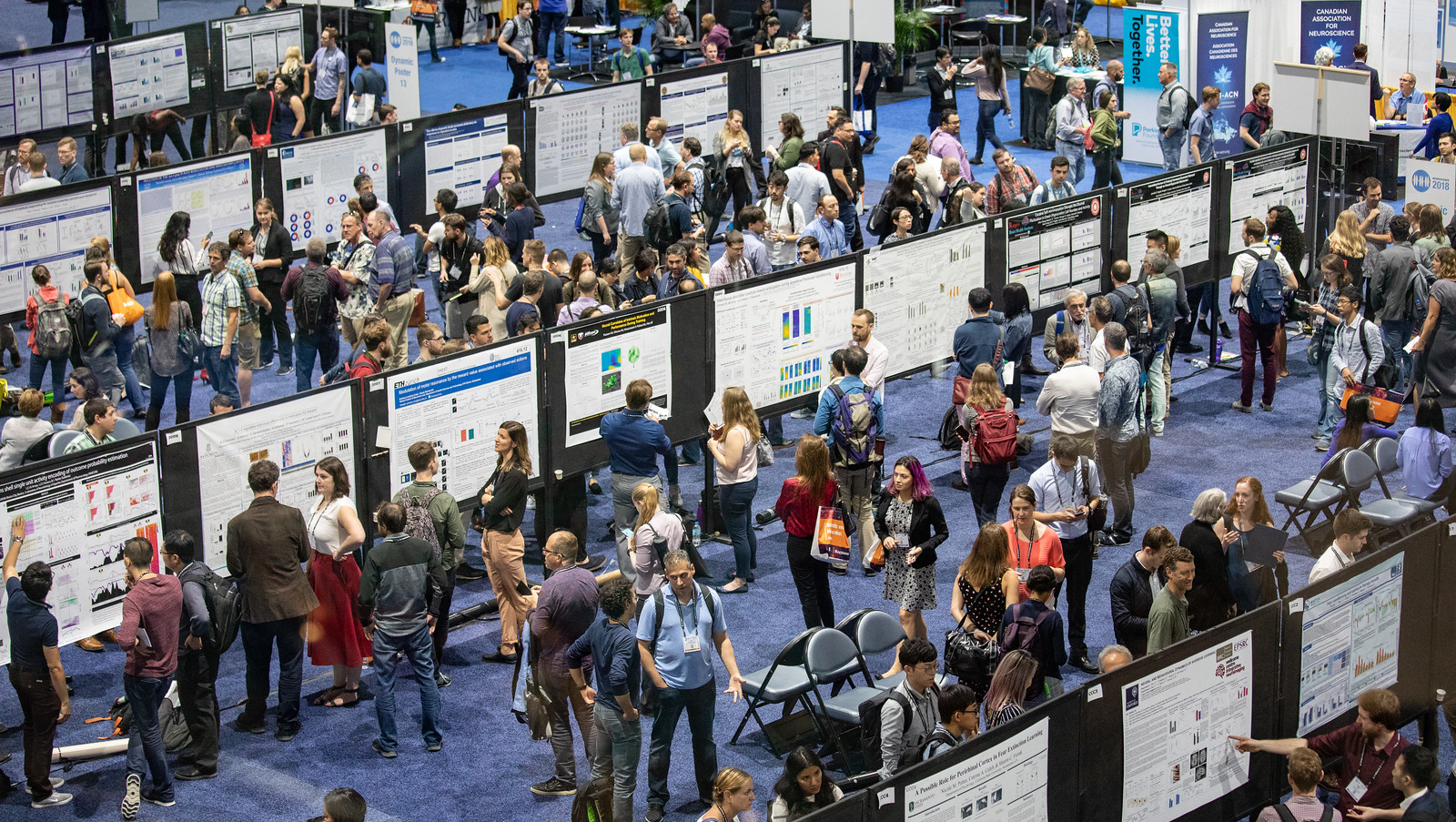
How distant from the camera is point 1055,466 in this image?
407 inches

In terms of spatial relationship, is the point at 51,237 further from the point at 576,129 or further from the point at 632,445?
the point at 632,445

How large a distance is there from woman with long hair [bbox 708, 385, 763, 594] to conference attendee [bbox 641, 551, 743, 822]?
2352mm

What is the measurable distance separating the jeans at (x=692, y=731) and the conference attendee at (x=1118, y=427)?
4.37 m

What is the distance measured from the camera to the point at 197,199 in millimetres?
16312

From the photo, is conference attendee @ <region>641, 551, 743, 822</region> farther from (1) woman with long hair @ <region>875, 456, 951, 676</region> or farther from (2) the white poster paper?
(2) the white poster paper

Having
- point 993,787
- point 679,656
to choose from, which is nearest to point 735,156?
point 679,656

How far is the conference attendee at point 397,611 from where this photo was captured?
9203 millimetres

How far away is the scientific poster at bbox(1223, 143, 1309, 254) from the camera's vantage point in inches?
620

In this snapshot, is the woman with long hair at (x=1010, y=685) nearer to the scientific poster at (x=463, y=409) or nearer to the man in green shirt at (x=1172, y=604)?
the man in green shirt at (x=1172, y=604)

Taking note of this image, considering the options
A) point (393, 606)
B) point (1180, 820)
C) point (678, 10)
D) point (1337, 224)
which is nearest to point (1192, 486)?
point (1337, 224)

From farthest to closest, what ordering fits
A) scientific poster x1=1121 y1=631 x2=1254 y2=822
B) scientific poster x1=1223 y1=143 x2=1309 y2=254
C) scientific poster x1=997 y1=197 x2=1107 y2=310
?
scientific poster x1=1223 y1=143 x2=1309 y2=254 → scientific poster x1=997 y1=197 x2=1107 y2=310 → scientific poster x1=1121 y1=631 x2=1254 y2=822

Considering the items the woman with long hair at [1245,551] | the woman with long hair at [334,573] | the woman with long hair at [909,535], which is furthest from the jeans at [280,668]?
the woman with long hair at [1245,551]

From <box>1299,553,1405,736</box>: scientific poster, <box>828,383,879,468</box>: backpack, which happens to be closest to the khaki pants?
<box>828,383,879,468</box>: backpack

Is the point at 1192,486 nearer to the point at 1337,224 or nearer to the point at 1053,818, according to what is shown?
the point at 1337,224
